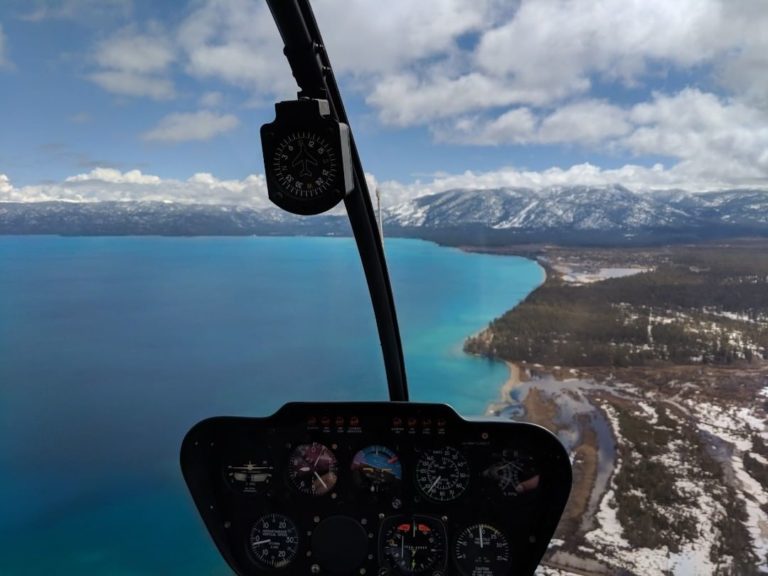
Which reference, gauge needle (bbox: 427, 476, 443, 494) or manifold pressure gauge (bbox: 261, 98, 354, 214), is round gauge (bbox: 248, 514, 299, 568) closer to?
gauge needle (bbox: 427, 476, 443, 494)

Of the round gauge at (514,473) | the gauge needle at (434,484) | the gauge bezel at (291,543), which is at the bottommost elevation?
the gauge bezel at (291,543)

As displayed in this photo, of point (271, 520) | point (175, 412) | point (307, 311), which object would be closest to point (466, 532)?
point (271, 520)

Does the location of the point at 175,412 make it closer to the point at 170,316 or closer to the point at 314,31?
the point at 170,316

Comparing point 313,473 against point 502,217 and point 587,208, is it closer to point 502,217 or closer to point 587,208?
point 502,217

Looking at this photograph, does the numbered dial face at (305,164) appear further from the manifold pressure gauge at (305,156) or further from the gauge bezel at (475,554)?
the gauge bezel at (475,554)

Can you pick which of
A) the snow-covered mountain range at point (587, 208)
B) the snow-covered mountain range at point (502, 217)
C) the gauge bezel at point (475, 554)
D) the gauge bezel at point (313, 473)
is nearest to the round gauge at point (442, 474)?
the gauge bezel at point (475, 554)

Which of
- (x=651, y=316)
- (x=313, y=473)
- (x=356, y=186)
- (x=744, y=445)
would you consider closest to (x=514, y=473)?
(x=313, y=473)
